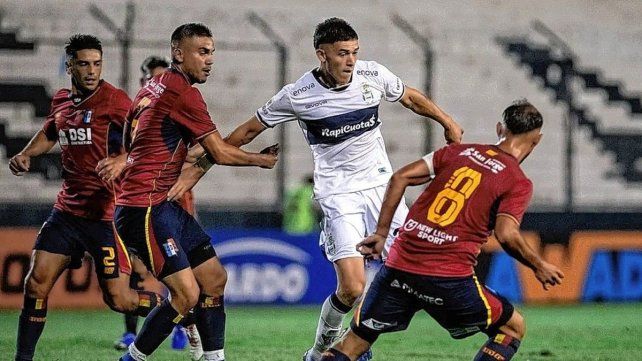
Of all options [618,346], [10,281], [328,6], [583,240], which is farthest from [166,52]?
[618,346]

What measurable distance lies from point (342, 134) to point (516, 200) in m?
2.41

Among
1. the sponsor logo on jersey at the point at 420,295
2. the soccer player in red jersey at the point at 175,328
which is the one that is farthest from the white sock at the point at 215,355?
the sponsor logo on jersey at the point at 420,295

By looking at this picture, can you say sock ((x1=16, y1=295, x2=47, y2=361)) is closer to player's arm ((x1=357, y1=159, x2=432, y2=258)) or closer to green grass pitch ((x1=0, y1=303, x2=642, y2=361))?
green grass pitch ((x1=0, y1=303, x2=642, y2=361))

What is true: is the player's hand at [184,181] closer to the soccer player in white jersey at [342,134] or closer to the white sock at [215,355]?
the soccer player in white jersey at [342,134]

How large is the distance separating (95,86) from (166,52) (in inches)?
386

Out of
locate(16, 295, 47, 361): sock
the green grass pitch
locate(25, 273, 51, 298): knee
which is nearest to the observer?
locate(16, 295, 47, 361): sock

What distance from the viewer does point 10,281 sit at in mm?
13320

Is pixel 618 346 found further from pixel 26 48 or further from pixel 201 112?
pixel 26 48

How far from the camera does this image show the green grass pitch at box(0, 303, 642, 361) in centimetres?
958

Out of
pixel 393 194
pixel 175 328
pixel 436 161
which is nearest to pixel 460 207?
pixel 436 161

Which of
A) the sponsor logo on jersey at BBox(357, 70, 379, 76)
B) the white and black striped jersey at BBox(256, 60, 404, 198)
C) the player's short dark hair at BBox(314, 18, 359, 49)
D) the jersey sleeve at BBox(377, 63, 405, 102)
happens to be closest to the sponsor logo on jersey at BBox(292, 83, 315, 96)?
the white and black striped jersey at BBox(256, 60, 404, 198)

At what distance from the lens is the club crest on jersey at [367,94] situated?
28.1 ft

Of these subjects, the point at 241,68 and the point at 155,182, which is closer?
the point at 155,182

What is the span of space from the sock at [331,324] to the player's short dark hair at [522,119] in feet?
7.29
